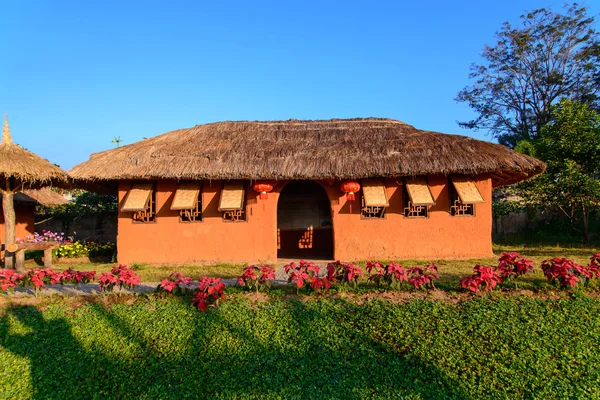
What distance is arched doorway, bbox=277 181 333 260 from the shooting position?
11.3 m

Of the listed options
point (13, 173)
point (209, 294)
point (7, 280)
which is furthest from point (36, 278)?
point (13, 173)

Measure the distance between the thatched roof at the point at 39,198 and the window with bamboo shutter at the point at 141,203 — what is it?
13.2 ft

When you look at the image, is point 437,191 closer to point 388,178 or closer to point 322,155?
point 388,178

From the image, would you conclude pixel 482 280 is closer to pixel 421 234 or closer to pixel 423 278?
pixel 423 278

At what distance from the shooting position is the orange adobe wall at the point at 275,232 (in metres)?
9.25

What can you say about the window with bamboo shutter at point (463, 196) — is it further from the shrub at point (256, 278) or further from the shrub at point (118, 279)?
the shrub at point (118, 279)

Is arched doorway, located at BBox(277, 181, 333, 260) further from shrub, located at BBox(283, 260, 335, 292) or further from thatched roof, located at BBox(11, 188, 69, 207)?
thatched roof, located at BBox(11, 188, 69, 207)

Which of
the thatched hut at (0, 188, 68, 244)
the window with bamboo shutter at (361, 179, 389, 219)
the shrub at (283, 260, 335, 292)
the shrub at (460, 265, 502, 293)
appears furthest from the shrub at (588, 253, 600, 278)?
the thatched hut at (0, 188, 68, 244)

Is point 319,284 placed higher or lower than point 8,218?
lower

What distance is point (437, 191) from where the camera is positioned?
30.3 feet

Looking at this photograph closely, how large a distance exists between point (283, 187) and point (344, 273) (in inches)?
160

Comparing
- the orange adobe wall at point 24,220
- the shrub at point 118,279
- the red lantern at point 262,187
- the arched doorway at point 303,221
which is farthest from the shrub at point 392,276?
the orange adobe wall at point 24,220

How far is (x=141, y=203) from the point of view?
356 inches

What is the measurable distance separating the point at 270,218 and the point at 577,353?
255 inches
